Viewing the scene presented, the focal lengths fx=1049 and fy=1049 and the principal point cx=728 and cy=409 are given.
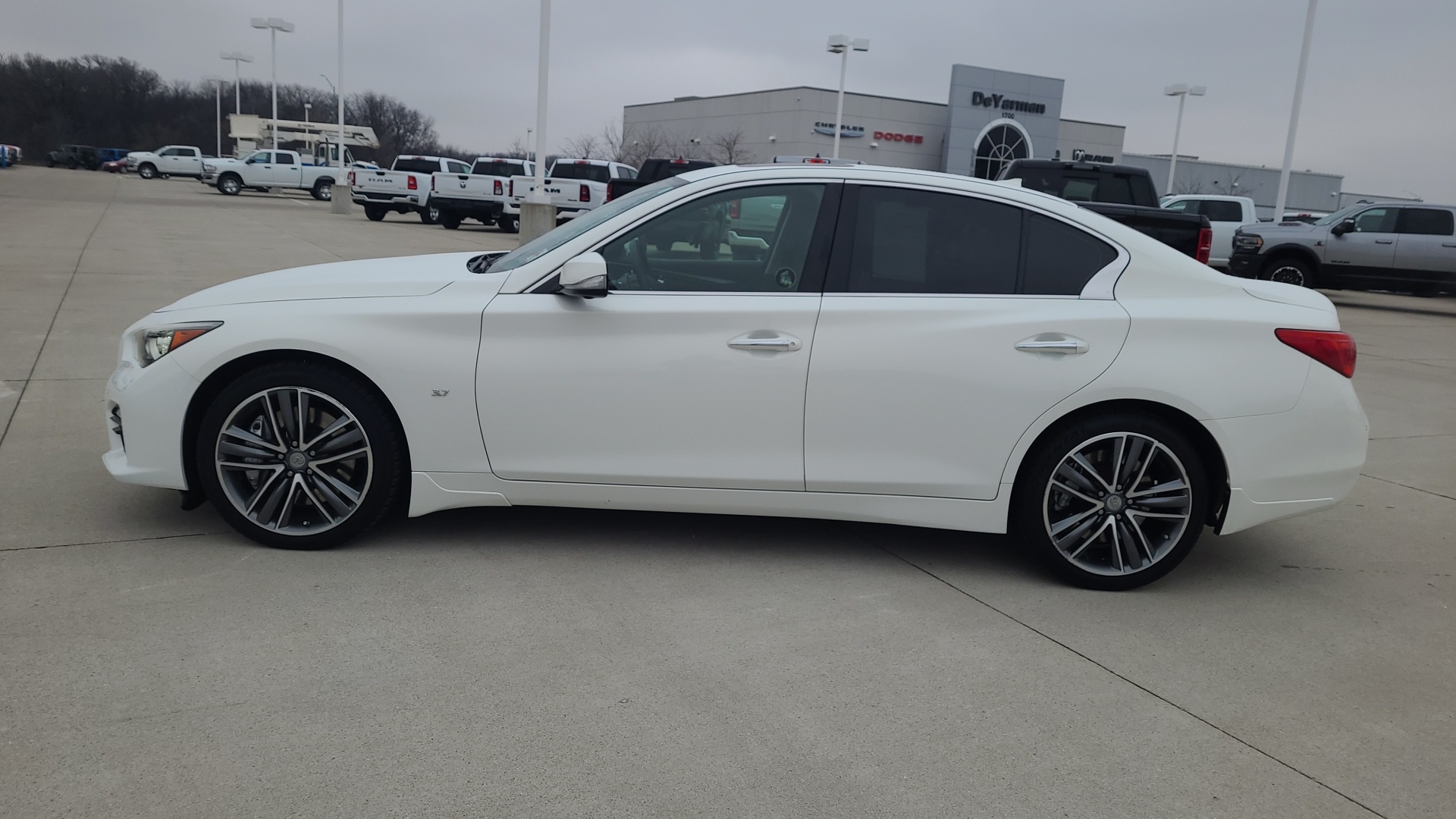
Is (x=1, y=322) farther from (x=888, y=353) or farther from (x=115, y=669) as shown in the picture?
(x=888, y=353)

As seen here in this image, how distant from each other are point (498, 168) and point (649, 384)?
29368mm

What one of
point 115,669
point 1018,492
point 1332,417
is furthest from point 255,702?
point 1332,417

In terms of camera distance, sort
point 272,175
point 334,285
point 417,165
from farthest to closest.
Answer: point 272,175 < point 417,165 < point 334,285

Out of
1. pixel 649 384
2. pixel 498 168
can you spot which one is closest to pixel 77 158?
pixel 498 168

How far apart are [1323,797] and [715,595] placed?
2060 mm

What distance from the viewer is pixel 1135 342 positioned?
4.13 meters

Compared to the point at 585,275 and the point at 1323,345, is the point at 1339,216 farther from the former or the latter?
the point at 585,275

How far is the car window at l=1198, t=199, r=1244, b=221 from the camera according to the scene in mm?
23547

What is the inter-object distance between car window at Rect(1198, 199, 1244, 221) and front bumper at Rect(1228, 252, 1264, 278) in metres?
4.51

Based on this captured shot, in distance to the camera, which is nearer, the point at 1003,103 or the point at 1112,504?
the point at 1112,504

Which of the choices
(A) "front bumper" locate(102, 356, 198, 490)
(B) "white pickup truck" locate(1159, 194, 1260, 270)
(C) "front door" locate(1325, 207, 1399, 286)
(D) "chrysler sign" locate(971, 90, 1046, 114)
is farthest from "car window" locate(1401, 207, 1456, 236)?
(D) "chrysler sign" locate(971, 90, 1046, 114)

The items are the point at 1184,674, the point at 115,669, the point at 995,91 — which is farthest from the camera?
the point at 995,91

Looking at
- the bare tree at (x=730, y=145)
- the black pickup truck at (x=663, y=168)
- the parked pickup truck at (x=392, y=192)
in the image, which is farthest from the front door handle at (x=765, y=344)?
the bare tree at (x=730, y=145)

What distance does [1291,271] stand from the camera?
19156 mm
